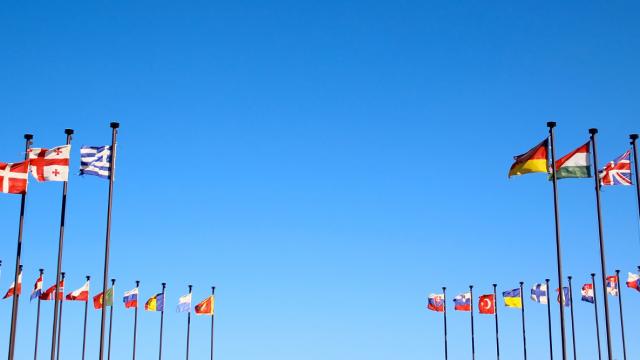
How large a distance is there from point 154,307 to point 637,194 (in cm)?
3687

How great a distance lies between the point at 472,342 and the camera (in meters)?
73.8

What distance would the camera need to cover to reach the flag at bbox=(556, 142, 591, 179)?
Result: 33656mm

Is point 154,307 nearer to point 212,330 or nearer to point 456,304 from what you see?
point 212,330

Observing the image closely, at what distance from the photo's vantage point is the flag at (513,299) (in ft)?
218

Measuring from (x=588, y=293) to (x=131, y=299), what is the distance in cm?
2938

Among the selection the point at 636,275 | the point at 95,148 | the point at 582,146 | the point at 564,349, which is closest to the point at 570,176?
the point at 582,146

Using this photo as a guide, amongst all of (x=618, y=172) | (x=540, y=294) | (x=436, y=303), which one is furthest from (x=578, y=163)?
(x=436, y=303)

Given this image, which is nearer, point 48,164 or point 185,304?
point 48,164

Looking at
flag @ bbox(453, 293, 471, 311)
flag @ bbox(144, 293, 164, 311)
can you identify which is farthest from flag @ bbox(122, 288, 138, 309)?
flag @ bbox(453, 293, 471, 311)

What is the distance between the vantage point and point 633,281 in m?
54.0

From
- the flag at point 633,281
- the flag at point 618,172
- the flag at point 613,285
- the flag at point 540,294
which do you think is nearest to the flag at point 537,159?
the flag at point 618,172

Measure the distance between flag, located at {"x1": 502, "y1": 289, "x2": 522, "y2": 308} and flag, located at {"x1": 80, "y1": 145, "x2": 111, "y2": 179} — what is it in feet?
131

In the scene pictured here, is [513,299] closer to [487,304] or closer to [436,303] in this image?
[487,304]

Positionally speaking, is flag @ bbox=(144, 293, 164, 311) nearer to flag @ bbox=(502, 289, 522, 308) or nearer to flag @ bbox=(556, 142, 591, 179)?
flag @ bbox=(502, 289, 522, 308)
